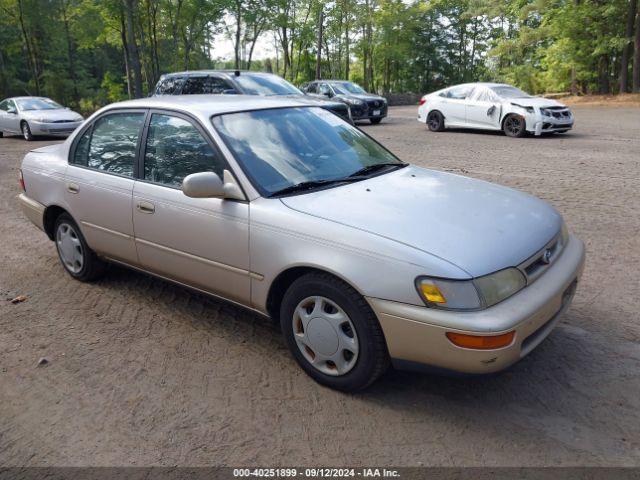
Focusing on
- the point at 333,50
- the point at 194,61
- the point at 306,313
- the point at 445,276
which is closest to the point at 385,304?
the point at 445,276

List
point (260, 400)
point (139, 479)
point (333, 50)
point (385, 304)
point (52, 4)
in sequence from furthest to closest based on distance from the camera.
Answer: point (333, 50)
point (52, 4)
point (260, 400)
point (385, 304)
point (139, 479)

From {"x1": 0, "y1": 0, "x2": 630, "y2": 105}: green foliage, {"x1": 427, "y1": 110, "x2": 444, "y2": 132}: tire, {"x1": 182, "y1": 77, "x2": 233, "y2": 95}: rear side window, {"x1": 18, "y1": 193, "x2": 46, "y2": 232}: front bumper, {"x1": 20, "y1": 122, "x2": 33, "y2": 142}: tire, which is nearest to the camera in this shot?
{"x1": 18, "y1": 193, "x2": 46, "y2": 232}: front bumper

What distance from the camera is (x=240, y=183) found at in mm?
3256

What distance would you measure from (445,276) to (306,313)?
35.1 inches

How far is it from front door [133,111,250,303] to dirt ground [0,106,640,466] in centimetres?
48

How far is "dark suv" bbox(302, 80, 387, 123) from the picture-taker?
1878 cm

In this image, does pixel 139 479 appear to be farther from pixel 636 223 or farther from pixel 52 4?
pixel 52 4

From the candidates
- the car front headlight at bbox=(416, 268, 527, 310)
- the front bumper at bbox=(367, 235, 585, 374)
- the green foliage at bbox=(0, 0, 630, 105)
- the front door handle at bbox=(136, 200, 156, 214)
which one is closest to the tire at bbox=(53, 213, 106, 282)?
the front door handle at bbox=(136, 200, 156, 214)

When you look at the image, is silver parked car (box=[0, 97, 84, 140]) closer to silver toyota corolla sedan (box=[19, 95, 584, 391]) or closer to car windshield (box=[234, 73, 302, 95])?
car windshield (box=[234, 73, 302, 95])

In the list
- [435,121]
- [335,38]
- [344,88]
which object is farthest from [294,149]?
[335,38]

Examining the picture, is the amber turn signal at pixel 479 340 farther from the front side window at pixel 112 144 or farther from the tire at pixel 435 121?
the tire at pixel 435 121

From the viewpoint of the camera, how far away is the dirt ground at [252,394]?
8.48ft

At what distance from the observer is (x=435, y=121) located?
16.4 meters

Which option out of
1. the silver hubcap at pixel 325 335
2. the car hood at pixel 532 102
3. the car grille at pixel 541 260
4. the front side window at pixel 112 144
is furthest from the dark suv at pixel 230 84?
the silver hubcap at pixel 325 335
